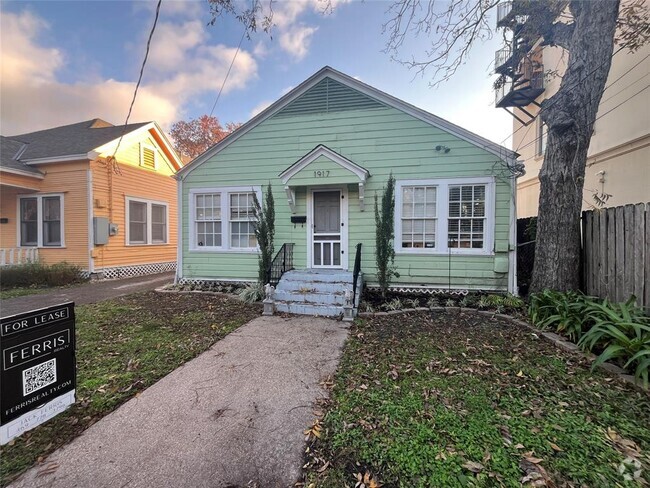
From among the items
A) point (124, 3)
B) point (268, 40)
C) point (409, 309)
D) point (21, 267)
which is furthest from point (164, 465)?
point (21, 267)

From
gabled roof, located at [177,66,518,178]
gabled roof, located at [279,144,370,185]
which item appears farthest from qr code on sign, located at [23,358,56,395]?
gabled roof, located at [177,66,518,178]

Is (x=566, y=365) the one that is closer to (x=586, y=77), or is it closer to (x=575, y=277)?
(x=575, y=277)

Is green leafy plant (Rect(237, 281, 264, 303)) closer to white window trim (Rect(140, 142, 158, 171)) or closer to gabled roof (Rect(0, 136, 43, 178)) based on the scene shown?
white window trim (Rect(140, 142, 158, 171))

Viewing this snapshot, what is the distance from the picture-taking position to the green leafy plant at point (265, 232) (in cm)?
682

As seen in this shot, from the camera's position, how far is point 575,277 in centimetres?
500

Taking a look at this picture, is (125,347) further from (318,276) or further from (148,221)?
(148,221)

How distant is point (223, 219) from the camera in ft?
25.9

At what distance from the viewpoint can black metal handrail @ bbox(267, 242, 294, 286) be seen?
6.75 meters

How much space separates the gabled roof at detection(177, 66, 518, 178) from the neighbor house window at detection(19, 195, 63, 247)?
18.5ft

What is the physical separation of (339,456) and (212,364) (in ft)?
7.26

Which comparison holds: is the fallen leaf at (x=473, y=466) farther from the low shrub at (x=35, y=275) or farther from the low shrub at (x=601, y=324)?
the low shrub at (x=35, y=275)

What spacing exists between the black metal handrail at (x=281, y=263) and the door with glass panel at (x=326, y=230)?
0.65 metres

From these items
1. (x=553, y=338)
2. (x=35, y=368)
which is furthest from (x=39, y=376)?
(x=553, y=338)

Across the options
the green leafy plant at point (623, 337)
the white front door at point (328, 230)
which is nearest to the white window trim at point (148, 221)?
the white front door at point (328, 230)
